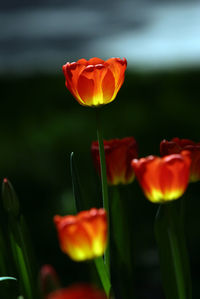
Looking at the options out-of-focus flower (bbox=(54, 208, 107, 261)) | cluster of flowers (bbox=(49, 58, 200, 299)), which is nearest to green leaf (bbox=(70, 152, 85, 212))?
cluster of flowers (bbox=(49, 58, 200, 299))

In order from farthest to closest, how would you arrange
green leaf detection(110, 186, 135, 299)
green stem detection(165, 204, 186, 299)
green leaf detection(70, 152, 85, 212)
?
green leaf detection(110, 186, 135, 299)
green leaf detection(70, 152, 85, 212)
green stem detection(165, 204, 186, 299)

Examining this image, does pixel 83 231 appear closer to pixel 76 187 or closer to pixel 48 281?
pixel 48 281

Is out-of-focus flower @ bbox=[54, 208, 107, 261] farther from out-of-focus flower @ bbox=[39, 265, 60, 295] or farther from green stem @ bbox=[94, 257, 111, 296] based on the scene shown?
green stem @ bbox=[94, 257, 111, 296]

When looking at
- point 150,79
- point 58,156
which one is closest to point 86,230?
point 58,156

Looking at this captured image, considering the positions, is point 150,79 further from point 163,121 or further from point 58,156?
point 58,156

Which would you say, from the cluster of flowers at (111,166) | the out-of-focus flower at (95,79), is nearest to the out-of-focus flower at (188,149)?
the cluster of flowers at (111,166)

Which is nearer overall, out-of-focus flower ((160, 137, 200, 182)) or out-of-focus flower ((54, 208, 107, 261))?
out-of-focus flower ((54, 208, 107, 261))

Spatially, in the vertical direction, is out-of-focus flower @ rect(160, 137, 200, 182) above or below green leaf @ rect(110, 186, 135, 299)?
above

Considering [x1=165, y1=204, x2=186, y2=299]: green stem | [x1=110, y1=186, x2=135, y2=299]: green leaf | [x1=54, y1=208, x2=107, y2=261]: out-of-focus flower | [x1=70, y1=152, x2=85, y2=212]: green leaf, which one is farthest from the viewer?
[x1=110, y1=186, x2=135, y2=299]: green leaf
